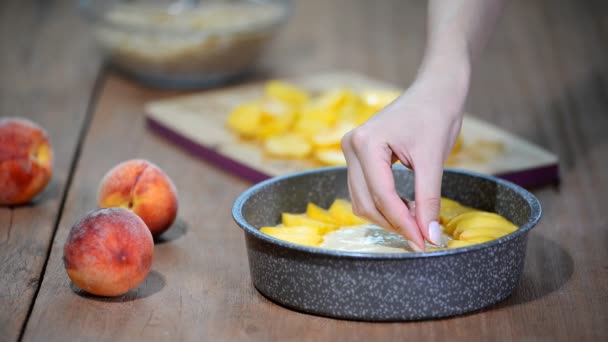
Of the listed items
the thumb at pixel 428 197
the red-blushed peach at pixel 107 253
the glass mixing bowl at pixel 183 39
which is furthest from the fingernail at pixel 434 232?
the glass mixing bowl at pixel 183 39

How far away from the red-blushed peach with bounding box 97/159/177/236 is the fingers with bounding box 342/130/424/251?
434 millimetres

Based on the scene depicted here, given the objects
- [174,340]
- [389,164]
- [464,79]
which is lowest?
[174,340]

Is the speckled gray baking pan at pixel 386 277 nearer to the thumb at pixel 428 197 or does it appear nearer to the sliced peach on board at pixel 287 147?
the thumb at pixel 428 197

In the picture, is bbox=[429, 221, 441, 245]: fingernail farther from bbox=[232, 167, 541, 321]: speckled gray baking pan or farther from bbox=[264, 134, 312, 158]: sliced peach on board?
bbox=[264, 134, 312, 158]: sliced peach on board

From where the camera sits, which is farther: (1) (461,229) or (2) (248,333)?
(1) (461,229)

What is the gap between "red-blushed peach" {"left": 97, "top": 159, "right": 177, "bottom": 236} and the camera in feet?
5.32

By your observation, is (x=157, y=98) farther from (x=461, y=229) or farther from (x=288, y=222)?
(x=461, y=229)

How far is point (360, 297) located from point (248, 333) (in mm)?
166

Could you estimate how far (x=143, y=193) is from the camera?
63.7 inches

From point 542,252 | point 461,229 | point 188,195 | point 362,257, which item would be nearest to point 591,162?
point 542,252

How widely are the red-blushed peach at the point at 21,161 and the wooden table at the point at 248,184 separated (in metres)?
0.04

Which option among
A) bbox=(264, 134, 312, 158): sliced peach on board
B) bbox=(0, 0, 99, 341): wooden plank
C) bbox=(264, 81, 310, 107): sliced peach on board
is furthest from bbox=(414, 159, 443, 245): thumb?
bbox=(264, 81, 310, 107): sliced peach on board

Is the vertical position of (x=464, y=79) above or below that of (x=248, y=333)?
above

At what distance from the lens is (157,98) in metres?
2.64
